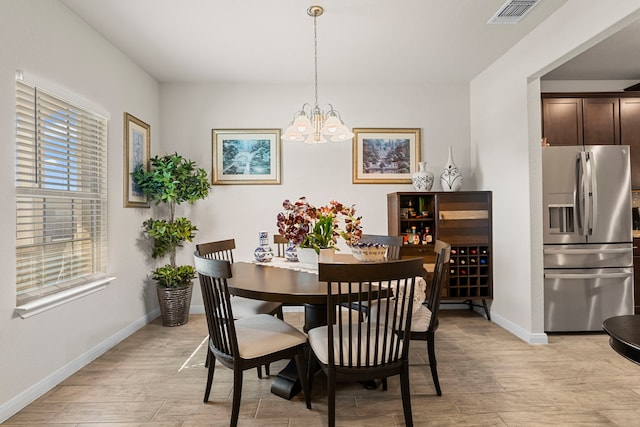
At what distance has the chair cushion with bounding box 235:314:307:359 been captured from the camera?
1.95 meters

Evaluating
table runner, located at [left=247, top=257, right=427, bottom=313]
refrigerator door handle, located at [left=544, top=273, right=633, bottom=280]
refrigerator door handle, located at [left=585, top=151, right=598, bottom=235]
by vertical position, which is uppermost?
refrigerator door handle, located at [left=585, top=151, right=598, bottom=235]

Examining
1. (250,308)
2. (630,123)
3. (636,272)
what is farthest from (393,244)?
(630,123)

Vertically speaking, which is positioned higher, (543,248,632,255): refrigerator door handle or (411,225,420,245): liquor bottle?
(411,225,420,245): liquor bottle

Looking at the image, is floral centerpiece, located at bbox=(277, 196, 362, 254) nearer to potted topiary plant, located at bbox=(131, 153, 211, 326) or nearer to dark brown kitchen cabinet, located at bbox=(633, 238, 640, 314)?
potted topiary plant, located at bbox=(131, 153, 211, 326)

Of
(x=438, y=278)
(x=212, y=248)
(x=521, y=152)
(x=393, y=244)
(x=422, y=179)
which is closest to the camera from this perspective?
(x=438, y=278)

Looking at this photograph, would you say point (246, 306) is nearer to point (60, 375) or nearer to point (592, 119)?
point (60, 375)

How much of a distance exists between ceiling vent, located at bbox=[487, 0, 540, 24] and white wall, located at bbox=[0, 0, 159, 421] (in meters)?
3.23

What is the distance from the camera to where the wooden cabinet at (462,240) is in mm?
3902

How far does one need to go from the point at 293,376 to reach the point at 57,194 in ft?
6.86

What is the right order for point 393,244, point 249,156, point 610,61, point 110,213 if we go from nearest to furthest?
point 393,244, point 110,213, point 610,61, point 249,156

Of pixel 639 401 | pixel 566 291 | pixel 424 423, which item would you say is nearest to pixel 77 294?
pixel 424 423

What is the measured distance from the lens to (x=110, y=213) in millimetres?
3270

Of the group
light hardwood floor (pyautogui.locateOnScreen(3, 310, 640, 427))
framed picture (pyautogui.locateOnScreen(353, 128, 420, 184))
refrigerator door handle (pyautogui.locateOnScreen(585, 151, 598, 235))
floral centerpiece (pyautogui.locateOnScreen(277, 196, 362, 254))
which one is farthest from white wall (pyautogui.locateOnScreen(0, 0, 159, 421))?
refrigerator door handle (pyautogui.locateOnScreen(585, 151, 598, 235))

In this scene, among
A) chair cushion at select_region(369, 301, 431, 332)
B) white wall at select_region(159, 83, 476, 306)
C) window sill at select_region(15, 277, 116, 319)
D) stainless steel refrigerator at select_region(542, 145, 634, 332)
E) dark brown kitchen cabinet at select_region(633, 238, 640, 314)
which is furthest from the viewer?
white wall at select_region(159, 83, 476, 306)
